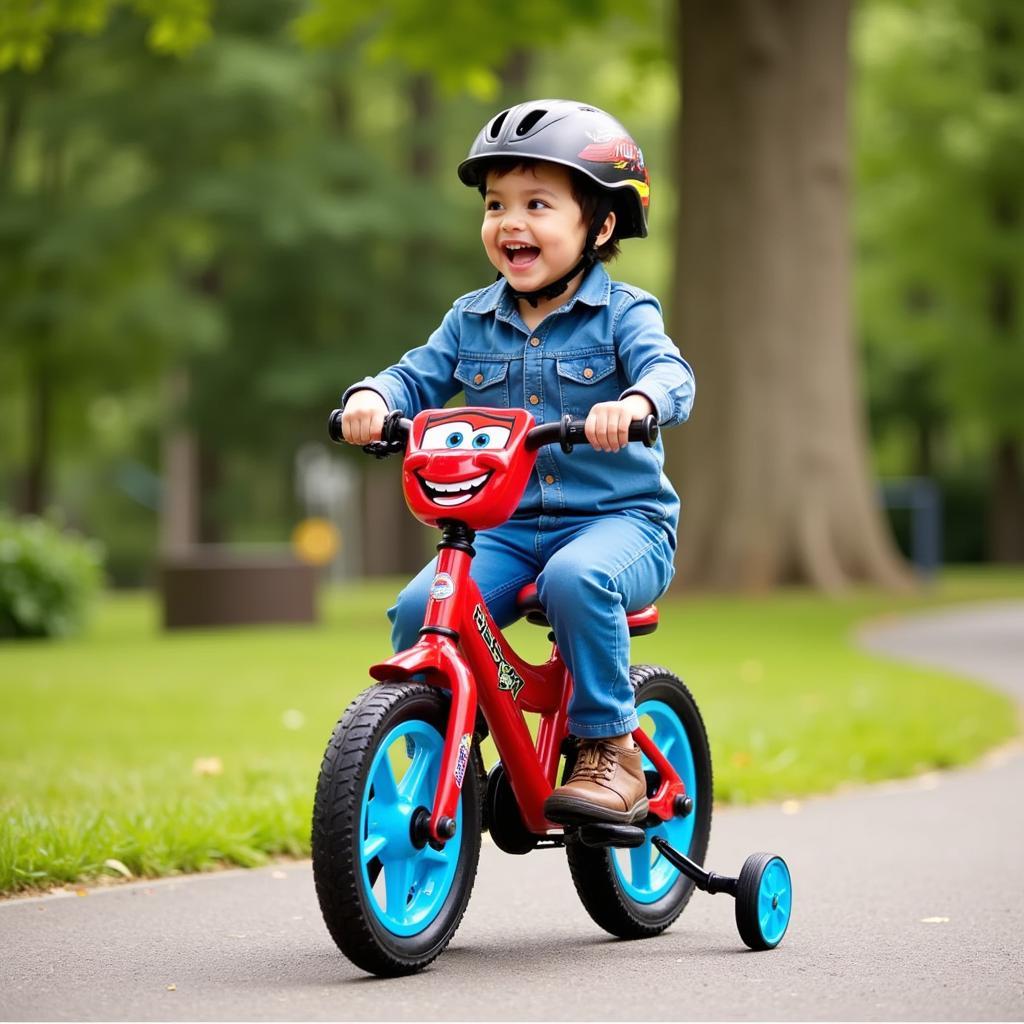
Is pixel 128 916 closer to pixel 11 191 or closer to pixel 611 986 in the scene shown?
pixel 611 986

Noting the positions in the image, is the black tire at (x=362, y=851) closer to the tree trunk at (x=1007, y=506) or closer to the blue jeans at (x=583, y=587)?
the blue jeans at (x=583, y=587)

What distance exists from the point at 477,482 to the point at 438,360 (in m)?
0.61

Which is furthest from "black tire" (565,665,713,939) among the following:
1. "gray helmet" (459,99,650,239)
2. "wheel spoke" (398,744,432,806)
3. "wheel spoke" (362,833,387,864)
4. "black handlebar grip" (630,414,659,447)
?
"gray helmet" (459,99,650,239)

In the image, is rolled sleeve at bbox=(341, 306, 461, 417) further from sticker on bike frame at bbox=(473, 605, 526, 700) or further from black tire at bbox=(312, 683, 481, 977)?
black tire at bbox=(312, 683, 481, 977)

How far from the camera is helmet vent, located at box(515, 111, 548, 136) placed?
4784 mm

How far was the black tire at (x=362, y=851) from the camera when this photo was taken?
167 inches

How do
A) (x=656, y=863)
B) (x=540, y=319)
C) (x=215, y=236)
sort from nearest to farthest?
(x=540, y=319) → (x=656, y=863) → (x=215, y=236)

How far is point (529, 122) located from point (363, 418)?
822mm

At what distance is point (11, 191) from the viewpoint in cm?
2795

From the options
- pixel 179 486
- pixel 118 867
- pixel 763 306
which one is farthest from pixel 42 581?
pixel 179 486

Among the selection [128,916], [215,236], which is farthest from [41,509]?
[128,916]

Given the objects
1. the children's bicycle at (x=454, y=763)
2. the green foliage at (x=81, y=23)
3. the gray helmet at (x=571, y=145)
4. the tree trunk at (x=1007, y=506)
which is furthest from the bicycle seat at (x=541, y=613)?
the tree trunk at (x=1007, y=506)

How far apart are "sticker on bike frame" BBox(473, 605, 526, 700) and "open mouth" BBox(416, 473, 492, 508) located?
268 millimetres

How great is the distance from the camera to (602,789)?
184 inches
